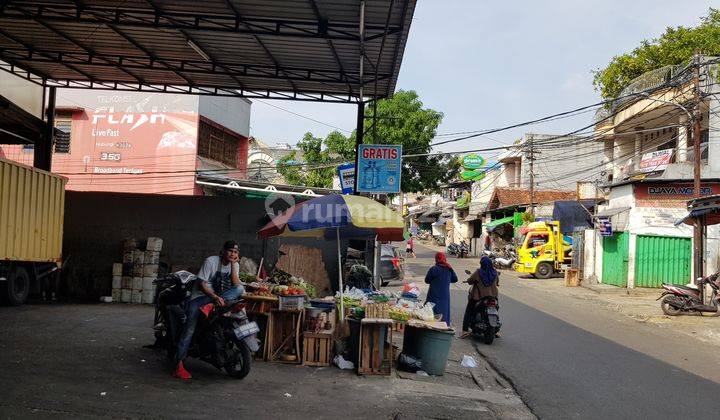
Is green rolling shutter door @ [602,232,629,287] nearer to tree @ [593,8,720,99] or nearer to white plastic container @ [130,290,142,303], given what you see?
tree @ [593,8,720,99]

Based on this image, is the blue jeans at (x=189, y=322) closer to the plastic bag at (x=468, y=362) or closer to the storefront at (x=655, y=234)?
the plastic bag at (x=468, y=362)

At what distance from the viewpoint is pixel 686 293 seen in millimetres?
15891

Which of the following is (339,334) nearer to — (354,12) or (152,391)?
(152,391)

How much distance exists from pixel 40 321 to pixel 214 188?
57.5ft

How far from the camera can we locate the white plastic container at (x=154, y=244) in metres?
15.0

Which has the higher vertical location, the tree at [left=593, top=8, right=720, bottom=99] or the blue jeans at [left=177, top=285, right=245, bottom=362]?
the tree at [left=593, top=8, right=720, bottom=99]

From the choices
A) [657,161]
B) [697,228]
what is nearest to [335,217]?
[697,228]

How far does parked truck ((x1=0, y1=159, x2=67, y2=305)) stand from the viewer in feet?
41.8

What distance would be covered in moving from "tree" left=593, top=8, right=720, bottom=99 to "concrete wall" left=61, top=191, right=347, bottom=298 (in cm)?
2266

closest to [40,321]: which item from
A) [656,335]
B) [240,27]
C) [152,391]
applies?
[152,391]

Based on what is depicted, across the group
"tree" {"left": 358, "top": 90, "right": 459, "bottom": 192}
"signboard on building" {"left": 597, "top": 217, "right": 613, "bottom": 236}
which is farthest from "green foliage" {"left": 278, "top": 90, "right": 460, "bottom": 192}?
"signboard on building" {"left": 597, "top": 217, "right": 613, "bottom": 236}

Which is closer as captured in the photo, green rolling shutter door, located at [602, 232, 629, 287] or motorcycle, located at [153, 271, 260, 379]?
motorcycle, located at [153, 271, 260, 379]

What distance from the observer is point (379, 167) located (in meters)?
14.6

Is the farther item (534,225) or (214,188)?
(534,225)
